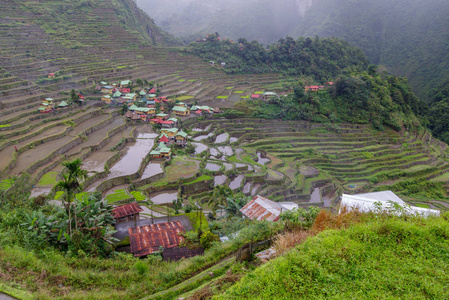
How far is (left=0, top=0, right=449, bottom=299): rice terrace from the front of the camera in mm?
5293

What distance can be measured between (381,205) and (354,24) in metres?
80.3

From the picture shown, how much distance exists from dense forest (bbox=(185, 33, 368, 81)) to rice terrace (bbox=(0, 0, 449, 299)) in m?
0.25

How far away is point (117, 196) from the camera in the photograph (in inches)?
543

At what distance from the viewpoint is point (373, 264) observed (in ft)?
13.4

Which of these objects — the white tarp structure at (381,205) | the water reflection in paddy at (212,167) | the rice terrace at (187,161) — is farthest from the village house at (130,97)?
the white tarp structure at (381,205)

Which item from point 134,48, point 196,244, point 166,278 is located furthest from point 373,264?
point 134,48

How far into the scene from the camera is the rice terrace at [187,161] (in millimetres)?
5293

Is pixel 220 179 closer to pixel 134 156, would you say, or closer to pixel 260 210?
pixel 134 156

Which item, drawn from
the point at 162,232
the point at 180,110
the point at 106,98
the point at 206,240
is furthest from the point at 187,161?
the point at 106,98

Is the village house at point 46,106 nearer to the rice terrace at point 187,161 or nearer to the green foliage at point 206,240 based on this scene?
the rice terrace at point 187,161

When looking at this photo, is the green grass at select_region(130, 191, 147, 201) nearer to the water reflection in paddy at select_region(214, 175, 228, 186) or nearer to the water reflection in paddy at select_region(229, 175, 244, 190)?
the water reflection in paddy at select_region(214, 175, 228, 186)

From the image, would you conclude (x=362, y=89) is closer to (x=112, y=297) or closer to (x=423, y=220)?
(x=423, y=220)

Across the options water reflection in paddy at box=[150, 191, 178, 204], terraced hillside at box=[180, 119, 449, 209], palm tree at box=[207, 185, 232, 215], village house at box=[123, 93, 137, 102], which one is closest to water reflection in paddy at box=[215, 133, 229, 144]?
terraced hillside at box=[180, 119, 449, 209]

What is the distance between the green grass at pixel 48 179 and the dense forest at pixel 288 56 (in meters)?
33.7
